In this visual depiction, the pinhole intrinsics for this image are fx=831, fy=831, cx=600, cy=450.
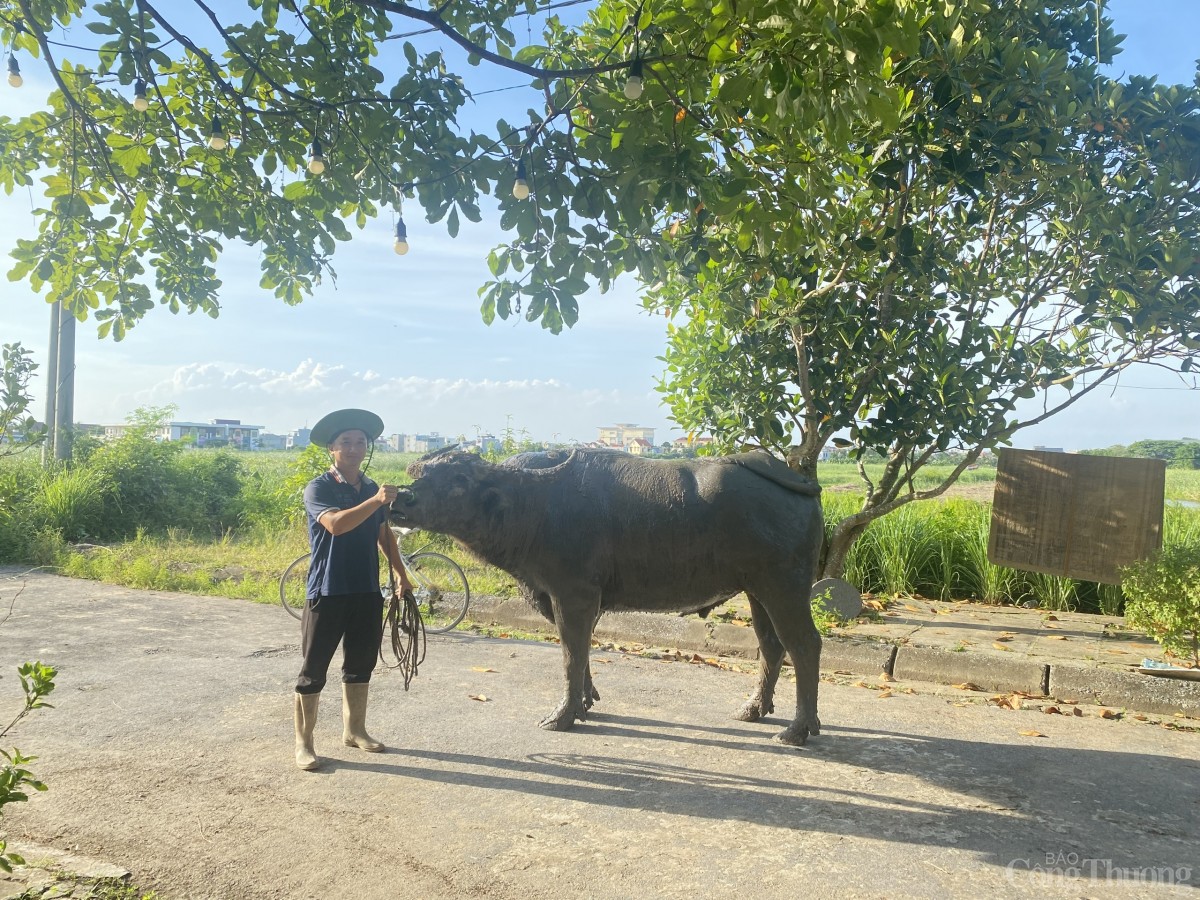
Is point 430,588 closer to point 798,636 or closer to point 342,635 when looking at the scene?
point 342,635

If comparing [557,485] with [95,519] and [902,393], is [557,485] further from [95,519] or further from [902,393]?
[95,519]

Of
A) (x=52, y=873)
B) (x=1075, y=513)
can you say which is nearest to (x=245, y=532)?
(x=52, y=873)

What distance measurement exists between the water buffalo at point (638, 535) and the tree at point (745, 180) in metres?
1.22

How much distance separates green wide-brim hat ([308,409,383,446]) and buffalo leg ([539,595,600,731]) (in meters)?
1.42

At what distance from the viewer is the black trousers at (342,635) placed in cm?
430

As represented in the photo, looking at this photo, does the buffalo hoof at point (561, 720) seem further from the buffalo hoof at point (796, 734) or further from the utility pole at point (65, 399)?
the utility pole at point (65, 399)

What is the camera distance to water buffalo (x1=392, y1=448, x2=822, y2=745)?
15.3ft

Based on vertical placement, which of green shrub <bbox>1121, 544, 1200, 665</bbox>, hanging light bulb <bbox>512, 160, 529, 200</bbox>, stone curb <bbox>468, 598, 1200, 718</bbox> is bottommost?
stone curb <bbox>468, 598, 1200, 718</bbox>

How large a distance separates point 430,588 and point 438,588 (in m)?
0.10

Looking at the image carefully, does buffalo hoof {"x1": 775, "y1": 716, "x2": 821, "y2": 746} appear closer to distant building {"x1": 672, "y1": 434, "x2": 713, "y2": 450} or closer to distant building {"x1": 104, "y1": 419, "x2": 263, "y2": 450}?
distant building {"x1": 672, "y1": 434, "x2": 713, "y2": 450}

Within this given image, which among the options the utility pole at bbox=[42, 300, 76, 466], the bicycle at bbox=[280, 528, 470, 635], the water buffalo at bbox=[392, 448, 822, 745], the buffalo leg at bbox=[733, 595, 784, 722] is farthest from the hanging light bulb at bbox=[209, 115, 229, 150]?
the utility pole at bbox=[42, 300, 76, 466]

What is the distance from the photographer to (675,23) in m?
2.81

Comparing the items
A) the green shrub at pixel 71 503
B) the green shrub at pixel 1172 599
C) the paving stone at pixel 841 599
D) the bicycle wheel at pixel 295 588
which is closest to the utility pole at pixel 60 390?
the green shrub at pixel 71 503

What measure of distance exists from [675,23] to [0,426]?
2.99m
